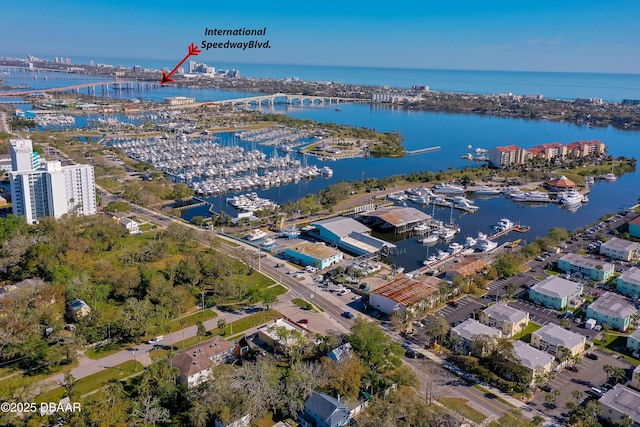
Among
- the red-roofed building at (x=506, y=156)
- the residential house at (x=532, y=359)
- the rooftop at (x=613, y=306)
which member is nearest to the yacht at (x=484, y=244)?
the rooftop at (x=613, y=306)

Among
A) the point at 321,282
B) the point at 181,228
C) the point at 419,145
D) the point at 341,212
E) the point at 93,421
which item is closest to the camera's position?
the point at 93,421

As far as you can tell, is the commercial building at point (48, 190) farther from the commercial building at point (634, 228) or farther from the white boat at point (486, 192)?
the commercial building at point (634, 228)

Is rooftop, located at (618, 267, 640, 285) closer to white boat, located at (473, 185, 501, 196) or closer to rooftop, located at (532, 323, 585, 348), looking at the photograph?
rooftop, located at (532, 323, 585, 348)

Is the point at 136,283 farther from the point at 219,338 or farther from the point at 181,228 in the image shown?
the point at 181,228

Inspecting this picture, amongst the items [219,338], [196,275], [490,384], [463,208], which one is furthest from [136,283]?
[463,208]

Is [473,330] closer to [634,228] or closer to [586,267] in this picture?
[586,267]
